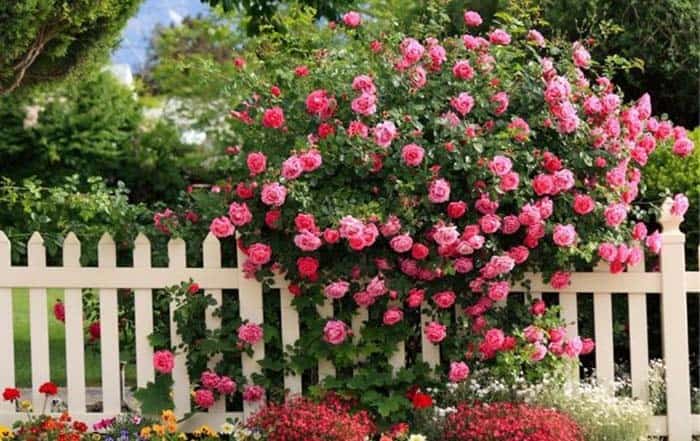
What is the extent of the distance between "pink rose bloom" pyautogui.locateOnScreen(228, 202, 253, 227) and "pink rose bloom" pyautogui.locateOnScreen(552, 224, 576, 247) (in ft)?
4.22

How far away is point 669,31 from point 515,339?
121 inches

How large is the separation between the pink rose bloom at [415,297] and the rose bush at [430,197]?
0.01 m

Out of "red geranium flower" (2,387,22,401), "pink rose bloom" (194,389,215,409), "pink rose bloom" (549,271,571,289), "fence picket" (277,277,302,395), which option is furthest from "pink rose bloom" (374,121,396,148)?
"red geranium flower" (2,387,22,401)

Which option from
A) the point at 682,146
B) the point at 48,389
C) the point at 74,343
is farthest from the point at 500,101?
the point at 48,389

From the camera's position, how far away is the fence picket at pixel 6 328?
4941 mm

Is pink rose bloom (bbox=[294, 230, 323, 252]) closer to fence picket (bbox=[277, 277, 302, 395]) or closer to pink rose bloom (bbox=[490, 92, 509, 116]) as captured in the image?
fence picket (bbox=[277, 277, 302, 395])

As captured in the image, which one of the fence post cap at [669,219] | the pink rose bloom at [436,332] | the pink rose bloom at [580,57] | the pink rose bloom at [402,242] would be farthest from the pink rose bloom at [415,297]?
the pink rose bloom at [580,57]

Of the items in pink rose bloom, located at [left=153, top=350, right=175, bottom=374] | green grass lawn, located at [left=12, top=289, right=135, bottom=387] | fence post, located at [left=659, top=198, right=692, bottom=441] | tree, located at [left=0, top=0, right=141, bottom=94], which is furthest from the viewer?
green grass lawn, located at [left=12, top=289, right=135, bottom=387]

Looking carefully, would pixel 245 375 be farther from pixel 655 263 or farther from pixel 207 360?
pixel 655 263

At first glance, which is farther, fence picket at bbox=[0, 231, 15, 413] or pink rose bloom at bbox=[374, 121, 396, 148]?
fence picket at bbox=[0, 231, 15, 413]

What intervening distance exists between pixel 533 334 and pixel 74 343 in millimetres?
2055

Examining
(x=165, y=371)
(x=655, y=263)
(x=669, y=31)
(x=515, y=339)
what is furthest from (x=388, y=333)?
(x=669, y=31)

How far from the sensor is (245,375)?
4.88m

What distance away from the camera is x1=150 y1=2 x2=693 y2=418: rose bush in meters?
4.52
